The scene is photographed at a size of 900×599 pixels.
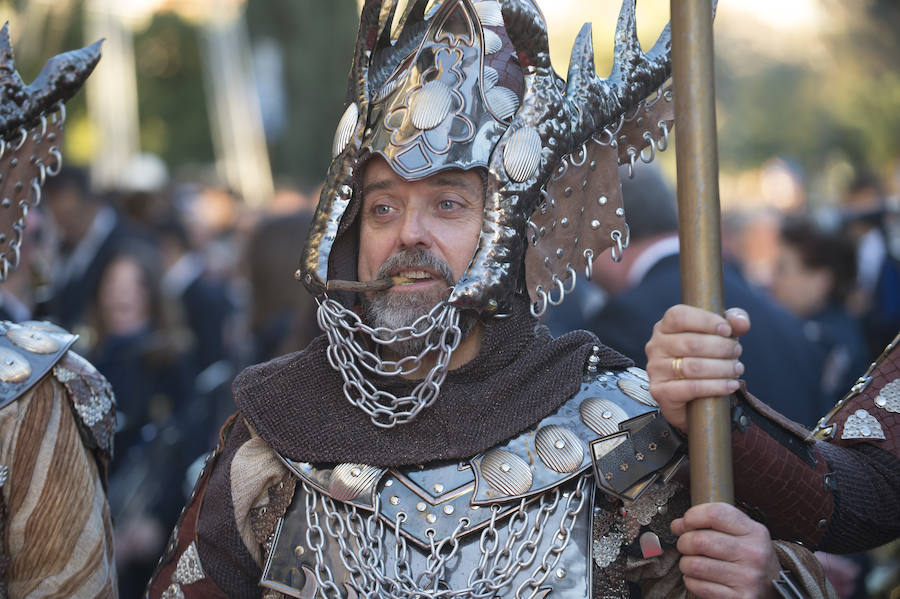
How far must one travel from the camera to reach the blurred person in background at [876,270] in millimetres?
5977

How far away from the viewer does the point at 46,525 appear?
8.49 ft

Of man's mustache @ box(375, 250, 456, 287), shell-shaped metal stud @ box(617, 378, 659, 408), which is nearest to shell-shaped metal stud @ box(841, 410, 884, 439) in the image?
shell-shaped metal stud @ box(617, 378, 659, 408)

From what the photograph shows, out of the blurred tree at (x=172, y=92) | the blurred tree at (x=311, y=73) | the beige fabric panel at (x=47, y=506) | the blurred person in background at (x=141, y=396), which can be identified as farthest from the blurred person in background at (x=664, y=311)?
the blurred tree at (x=172, y=92)

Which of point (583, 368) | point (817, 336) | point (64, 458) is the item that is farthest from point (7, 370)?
point (817, 336)

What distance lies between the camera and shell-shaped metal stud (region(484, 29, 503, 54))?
8.70 ft

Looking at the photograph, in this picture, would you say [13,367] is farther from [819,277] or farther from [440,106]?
[819,277]

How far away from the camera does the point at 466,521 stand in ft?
7.80

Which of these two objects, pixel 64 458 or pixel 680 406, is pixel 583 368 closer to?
pixel 680 406

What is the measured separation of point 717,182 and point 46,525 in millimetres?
1801

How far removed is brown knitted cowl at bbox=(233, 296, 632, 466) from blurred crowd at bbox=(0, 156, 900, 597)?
1.17m

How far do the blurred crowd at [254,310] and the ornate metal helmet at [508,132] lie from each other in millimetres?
1141

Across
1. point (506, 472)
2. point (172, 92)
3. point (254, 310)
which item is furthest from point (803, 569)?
point (172, 92)

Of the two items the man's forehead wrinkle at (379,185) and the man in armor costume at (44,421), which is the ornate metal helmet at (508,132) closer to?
the man's forehead wrinkle at (379,185)

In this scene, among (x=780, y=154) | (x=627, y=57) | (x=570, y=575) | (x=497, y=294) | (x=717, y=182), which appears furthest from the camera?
(x=780, y=154)
